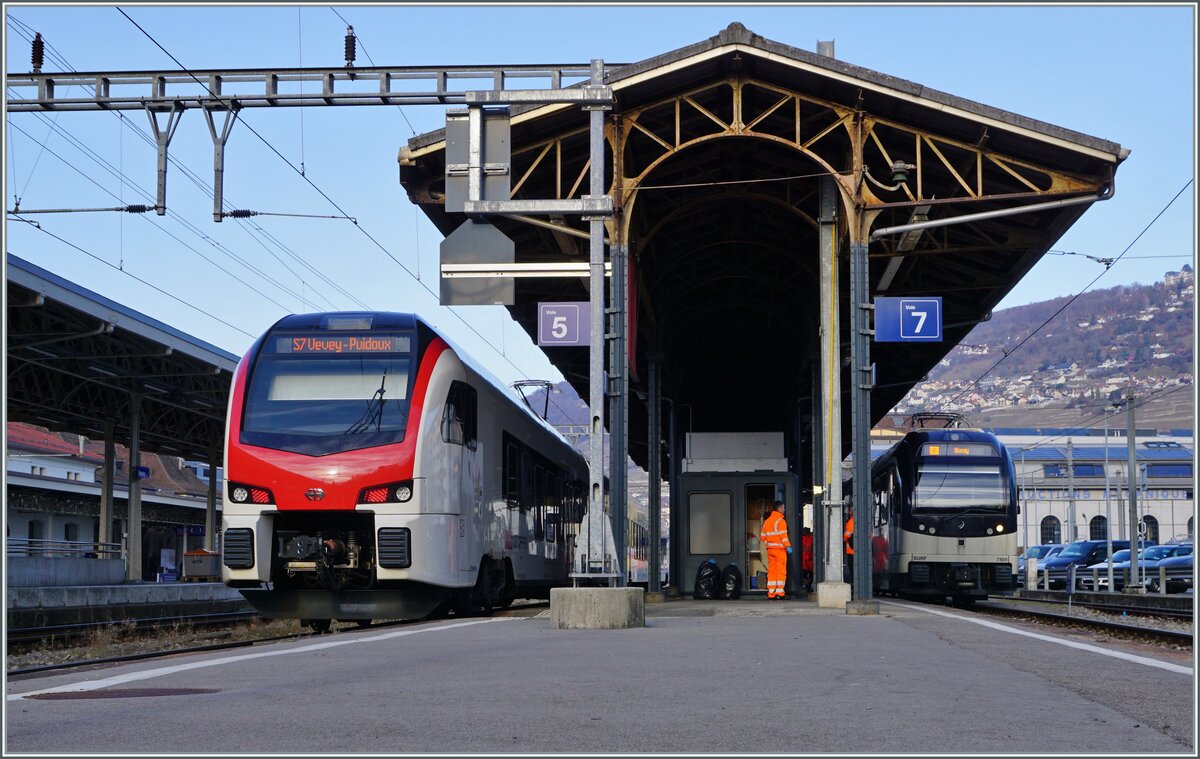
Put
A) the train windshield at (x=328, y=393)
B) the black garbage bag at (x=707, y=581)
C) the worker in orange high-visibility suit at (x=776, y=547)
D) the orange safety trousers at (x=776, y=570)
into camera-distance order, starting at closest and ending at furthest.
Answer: the train windshield at (x=328, y=393)
the worker in orange high-visibility suit at (x=776, y=547)
the orange safety trousers at (x=776, y=570)
the black garbage bag at (x=707, y=581)

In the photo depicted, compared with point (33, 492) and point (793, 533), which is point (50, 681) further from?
point (33, 492)

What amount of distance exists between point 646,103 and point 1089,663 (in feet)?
43.5

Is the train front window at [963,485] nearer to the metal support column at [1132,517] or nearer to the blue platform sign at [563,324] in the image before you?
the metal support column at [1132,517]

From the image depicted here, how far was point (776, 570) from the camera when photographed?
2342cm

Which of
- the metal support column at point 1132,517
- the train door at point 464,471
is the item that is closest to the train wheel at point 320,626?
the train door at point 464,471

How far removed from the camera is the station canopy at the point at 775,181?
809 inches

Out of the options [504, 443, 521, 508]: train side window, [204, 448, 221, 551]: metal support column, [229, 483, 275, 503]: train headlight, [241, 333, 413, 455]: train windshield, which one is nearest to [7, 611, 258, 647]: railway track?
[229, 483, 275, 503]: train headlight

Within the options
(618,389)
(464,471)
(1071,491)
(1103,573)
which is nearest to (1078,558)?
(1103,573)

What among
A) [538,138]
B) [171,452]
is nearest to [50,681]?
[538,138]

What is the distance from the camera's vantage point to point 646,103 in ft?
70.1

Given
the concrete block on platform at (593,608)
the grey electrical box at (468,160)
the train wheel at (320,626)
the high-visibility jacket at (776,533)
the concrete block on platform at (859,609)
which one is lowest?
the train wheel at (320,626)

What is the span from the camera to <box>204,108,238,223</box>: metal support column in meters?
19.2

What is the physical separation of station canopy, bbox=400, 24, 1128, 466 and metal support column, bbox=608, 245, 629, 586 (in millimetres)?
900

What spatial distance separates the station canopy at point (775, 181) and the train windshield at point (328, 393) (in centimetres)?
448
